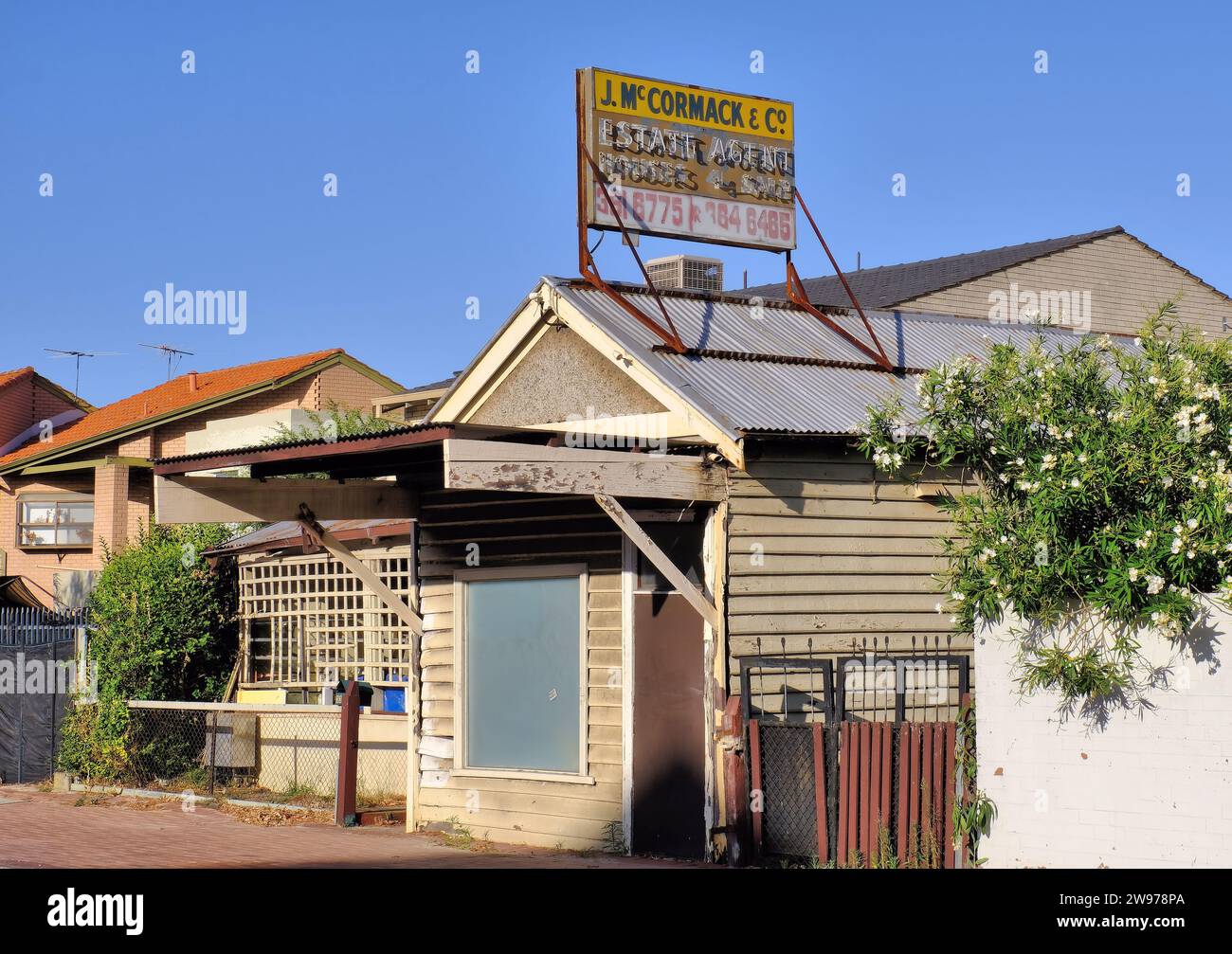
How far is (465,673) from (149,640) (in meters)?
6.22

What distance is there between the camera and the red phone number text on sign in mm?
15188

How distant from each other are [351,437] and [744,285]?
2134 cm

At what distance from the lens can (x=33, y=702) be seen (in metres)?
20.7

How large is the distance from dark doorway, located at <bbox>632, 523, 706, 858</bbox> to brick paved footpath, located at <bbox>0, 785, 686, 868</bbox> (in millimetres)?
345

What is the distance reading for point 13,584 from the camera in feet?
126

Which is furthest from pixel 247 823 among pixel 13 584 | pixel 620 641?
pixel 13 584

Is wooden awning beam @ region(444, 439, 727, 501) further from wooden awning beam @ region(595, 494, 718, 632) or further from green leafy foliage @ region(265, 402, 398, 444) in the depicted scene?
green leafy foliage @ region(265, 402, 398, 444)

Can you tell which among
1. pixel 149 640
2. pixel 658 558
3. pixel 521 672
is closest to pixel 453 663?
pixel 521 672

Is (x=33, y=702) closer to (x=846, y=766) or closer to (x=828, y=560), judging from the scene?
(x=828, y=560)

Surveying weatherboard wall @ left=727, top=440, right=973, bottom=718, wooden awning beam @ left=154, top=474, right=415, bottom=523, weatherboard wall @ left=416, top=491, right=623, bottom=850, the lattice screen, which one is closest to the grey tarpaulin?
the lattice screen

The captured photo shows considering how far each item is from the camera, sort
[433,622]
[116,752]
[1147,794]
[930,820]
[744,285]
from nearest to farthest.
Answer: [1147,794]
[930,820]
[433,622]
[116,752]
[744,285]

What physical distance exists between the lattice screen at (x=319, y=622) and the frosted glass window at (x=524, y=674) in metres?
2.57

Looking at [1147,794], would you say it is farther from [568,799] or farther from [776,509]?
[568,799]

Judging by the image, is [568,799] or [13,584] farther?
[13,584]
